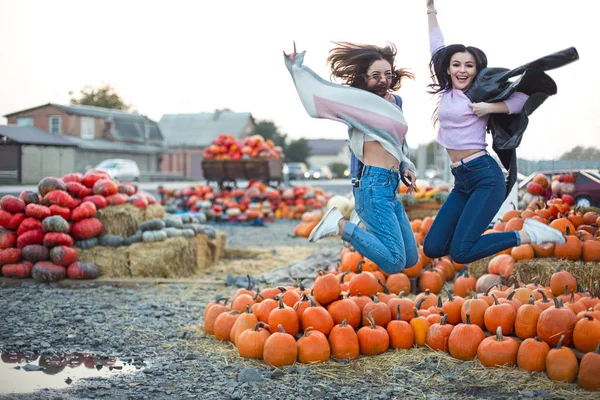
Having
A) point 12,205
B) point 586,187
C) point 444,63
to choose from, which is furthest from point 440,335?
point 12,205

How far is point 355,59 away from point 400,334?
6.21 feet

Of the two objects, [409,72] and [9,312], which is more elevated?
[409,72]

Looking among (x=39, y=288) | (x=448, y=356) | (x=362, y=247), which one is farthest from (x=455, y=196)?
(x=39, y=288)

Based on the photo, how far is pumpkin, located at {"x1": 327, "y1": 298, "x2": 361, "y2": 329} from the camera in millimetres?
4352

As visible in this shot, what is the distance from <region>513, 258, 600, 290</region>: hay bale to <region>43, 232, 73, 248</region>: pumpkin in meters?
4.90

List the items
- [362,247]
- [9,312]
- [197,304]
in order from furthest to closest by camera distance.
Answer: [197,304]
[9,312]
[362,247]

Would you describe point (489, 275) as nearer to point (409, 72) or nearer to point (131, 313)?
point (409, 72)

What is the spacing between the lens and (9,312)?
18.3 feet

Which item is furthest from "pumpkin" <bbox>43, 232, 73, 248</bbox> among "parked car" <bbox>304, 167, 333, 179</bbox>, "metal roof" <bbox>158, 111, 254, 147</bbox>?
"metal roof" <bbox>158, 111, 254, 147</bbox>

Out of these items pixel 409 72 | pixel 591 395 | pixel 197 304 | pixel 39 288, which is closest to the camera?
pixel 591 395

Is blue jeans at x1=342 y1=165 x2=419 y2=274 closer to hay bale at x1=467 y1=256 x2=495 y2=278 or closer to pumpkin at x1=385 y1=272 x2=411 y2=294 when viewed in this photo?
pumpkin at x1=385 y1=272 x2=411 y2=294

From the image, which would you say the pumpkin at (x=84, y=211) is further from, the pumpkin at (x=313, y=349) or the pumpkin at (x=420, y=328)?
the pumpkin at (x=420, y=328)

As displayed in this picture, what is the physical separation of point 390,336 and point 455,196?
42.7 inches

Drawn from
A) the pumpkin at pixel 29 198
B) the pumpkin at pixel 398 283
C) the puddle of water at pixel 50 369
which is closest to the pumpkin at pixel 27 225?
the pumpkin at pixel 29 198
